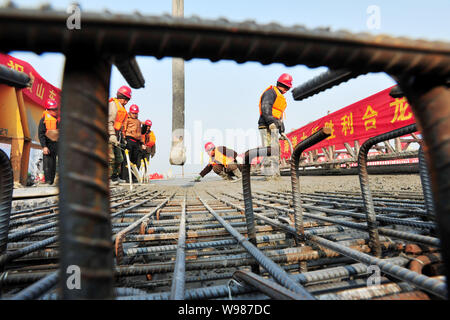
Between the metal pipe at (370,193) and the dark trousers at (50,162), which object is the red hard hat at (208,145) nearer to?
the dark trousers at (50,162)

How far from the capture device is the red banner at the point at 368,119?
5.58 m

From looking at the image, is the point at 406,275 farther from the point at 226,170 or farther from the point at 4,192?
the point at 226,170

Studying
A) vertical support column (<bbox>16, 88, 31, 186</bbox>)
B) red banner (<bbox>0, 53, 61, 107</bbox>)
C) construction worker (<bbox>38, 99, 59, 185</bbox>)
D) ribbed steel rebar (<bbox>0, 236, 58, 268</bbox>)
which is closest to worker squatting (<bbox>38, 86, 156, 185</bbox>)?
construction worker (<bbox>38, 99, 59, 185</bbox>)

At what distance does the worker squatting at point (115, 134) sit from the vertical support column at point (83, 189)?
376 centimetres

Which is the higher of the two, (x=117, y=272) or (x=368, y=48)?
(x=368, y=48)

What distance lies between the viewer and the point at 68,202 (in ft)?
1.02

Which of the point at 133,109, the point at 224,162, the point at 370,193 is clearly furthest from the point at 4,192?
the point at 224,162

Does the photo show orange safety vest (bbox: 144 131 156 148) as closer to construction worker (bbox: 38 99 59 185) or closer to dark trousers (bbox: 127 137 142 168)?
dark trousers (bbox: 127 137 142 168)

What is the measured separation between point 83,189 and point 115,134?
6233mm

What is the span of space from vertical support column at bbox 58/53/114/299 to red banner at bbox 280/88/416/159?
19.9 feet

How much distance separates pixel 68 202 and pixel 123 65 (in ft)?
1.12

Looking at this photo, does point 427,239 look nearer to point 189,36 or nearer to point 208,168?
point 189,36
